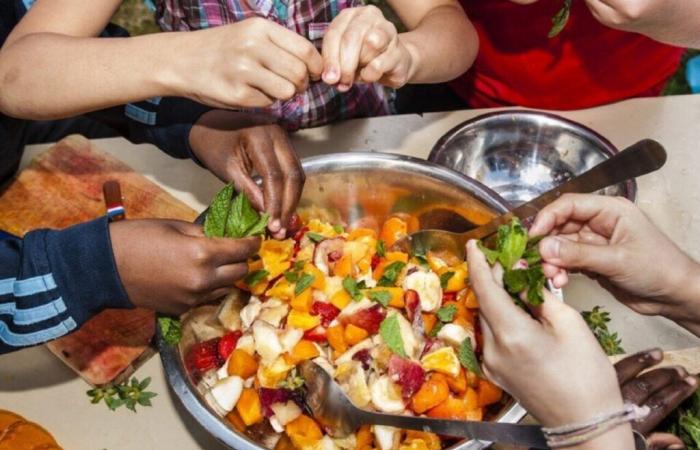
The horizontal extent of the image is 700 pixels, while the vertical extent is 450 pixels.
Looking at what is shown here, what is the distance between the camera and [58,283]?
1134 millimetres

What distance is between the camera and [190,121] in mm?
1529

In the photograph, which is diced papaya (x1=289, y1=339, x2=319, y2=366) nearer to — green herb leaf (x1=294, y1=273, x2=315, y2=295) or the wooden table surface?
green herb leaf (x1=294, y1=273, x2=315, y2=295)

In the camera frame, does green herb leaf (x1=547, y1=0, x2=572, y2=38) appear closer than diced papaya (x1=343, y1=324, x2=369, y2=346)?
No

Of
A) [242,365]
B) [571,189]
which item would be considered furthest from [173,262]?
[571,189]

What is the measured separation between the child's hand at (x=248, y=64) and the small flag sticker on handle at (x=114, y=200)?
0.41 m

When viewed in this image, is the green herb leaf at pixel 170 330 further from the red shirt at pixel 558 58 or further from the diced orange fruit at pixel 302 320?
the red shirt at pixel 558 58

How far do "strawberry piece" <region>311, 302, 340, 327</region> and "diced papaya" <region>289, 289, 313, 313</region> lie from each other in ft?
0.04

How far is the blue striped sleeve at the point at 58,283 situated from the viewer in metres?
1.12

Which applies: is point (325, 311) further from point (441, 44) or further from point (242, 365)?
point (441, 44)

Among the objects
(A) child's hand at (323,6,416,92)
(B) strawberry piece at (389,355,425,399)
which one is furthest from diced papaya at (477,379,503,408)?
(A) child's hand at (323,6,416,92)

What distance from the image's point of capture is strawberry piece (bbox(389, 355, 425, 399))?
3.53 ft

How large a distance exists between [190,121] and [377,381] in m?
0.78

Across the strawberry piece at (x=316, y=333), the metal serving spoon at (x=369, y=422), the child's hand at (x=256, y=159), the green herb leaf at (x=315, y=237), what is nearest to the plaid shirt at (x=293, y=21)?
the child's hand at (x=256, y=159)

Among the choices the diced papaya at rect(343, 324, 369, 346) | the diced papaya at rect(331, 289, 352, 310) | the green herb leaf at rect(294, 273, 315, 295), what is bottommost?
the diced papaya at rect(343, 324, 369, 346)
